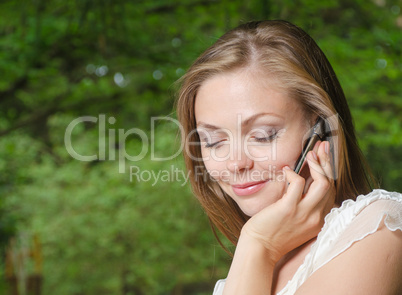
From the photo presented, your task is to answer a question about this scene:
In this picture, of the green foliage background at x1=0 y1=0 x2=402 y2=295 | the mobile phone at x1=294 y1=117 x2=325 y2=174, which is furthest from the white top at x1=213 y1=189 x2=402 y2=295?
the green foliage background at x1=0 y1=0 x2=402 y2=295

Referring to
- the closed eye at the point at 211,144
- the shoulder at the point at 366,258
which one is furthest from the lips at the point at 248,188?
the shoulder at the point at 366,258

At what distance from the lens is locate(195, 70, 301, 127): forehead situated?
4.20ft

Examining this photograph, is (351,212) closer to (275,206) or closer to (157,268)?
(275,206)

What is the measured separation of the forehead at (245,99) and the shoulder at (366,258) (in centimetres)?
34

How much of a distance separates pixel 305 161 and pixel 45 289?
722cm

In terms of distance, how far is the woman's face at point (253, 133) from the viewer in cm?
128

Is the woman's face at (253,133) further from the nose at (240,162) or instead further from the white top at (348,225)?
the white top at (348,225)

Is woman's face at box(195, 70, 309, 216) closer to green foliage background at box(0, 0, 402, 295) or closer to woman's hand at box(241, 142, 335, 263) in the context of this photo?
woman's hand at box(241, 142, 335, 263)

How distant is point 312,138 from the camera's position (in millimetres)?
1345

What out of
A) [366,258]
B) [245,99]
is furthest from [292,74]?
[366,258]

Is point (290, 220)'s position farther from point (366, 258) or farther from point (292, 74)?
point (292, 74)

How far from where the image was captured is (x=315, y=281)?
3.48 feet

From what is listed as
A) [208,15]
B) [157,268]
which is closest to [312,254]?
[208,15]

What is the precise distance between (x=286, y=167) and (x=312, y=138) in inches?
4.3
